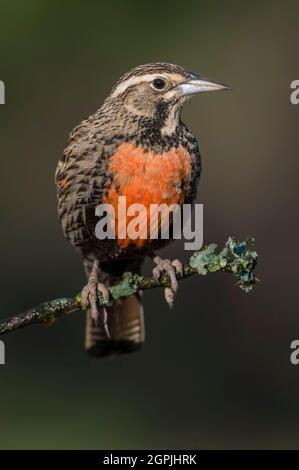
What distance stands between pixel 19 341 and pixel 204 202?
6.67ft

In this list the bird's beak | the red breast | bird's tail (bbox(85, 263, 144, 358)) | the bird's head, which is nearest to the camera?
the red breast

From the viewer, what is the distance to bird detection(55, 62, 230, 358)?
5.21 metres

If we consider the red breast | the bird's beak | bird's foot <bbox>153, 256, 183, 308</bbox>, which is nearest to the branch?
bird's foot <bbox>153, 256, 183, 308</bbox>

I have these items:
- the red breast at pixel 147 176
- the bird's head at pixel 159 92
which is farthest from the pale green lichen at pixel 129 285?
the bird's head at pixel 159 92

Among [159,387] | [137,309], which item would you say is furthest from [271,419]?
[137,309]

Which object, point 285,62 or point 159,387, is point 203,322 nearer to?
point 159,387

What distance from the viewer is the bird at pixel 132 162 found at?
5207 millimetres

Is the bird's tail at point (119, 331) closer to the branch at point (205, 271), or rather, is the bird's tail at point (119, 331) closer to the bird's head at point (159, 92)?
the bird's head at point (159, 92)

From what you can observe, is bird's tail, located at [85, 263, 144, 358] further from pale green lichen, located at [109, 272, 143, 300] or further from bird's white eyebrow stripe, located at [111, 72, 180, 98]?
pale green lichen, located at [109, 272, 143, 300]

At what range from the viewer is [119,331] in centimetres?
654

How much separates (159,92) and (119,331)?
1.64 m

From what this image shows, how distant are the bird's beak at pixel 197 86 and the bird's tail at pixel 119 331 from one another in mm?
1540

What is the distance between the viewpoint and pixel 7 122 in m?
9.42

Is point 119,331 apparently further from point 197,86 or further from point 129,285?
point 129,285
